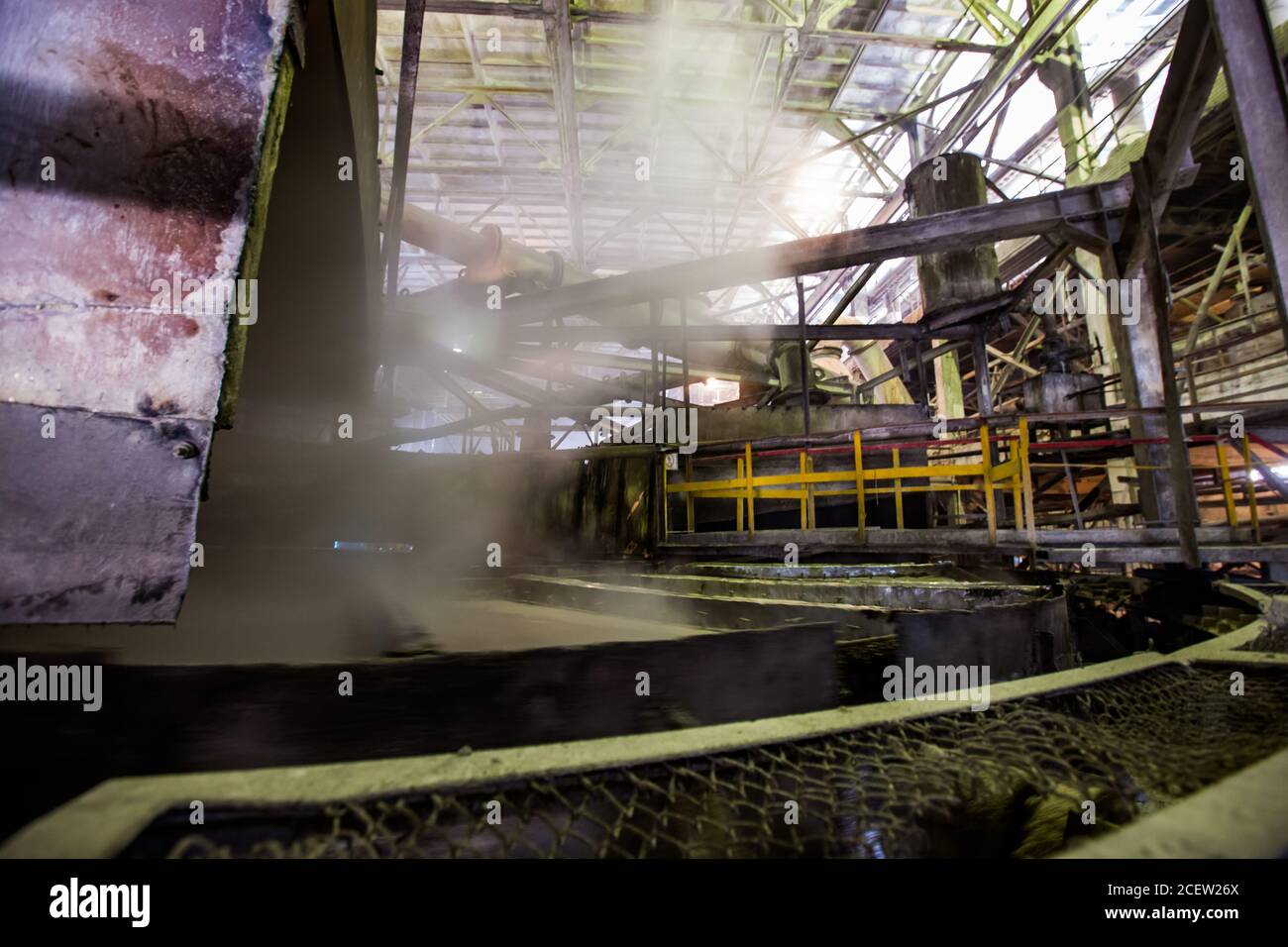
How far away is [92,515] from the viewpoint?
1576mm

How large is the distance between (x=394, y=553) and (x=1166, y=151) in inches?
291

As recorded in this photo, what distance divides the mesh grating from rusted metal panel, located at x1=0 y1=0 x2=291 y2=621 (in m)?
1.17

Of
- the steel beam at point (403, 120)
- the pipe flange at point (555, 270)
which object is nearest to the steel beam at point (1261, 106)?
the steel beam at point (403, 120)

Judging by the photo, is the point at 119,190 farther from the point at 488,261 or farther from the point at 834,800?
the point at 488,261

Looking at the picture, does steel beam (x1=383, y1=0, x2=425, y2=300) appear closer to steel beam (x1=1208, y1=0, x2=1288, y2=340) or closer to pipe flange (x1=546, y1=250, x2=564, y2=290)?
pipe flange (x1=546, y1=250, x2=564, y2=290)

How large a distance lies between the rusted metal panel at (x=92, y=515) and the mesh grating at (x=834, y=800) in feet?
3.51

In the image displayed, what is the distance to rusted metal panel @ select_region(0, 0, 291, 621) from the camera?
1.56 meters

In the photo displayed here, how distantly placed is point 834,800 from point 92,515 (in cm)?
226

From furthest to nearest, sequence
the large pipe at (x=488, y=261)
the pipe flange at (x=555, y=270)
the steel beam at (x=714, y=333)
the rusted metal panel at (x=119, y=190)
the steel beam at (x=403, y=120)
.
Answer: the pipe flange at (x=555, y=270) → the steel beam at (x=714, y=333) → the large pipe at (x=488, y=261) → the steel beam at (x=403, y=120) → the rusted metal panel at (x=119, y=190)

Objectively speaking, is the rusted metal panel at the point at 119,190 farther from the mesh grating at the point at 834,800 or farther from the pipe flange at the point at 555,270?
the pipe flange at the point at 555,270

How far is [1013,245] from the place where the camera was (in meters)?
8.73

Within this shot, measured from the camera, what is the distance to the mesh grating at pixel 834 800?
94 centimetres

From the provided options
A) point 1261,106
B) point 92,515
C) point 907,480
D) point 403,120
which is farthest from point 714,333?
point 92,515
